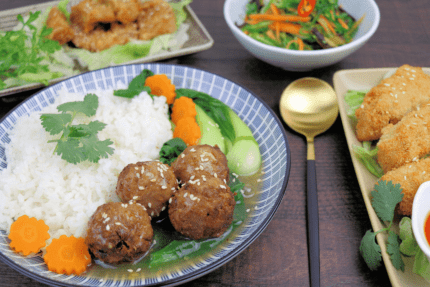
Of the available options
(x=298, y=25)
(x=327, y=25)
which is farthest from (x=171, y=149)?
(x=327, y=25)

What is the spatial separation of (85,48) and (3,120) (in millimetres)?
1432

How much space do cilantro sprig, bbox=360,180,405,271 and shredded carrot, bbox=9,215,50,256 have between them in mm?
1827

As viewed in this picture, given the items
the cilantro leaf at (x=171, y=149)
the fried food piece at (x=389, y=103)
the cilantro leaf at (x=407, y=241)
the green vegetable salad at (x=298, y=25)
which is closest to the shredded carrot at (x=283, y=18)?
the green vegetable salad at (x=298, y=25)

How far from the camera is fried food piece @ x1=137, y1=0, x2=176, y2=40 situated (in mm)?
3699

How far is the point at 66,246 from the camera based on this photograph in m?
1.83

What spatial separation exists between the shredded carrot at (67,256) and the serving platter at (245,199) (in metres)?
0.04

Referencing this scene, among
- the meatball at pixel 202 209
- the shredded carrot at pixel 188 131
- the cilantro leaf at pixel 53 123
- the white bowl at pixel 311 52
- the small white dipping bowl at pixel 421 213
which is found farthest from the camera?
the white bowl at pixel 311 52

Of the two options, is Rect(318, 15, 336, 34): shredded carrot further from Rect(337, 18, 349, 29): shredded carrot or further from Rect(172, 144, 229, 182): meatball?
Rect(172, 144, 229, 182): meatball

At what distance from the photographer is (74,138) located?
2.20 metres

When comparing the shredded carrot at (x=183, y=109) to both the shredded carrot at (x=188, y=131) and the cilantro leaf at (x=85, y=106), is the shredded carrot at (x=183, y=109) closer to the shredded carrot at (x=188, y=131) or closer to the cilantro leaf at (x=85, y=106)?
the shredded carrot at (x=188, y=131)

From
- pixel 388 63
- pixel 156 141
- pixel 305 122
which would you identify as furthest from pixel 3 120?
pixel 388 63

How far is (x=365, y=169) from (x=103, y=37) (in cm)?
289

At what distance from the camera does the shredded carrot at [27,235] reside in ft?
5.94

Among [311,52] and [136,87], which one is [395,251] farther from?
[136,87]
